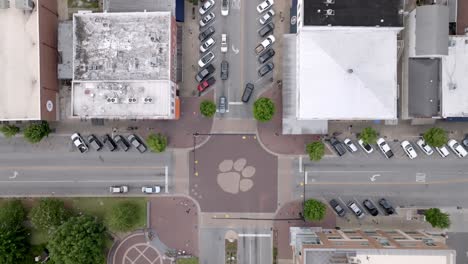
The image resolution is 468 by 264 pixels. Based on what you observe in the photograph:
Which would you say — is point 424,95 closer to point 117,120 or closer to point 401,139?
point 401,139

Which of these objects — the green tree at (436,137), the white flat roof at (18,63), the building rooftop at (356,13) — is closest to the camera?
the building rooftop at (356,13)

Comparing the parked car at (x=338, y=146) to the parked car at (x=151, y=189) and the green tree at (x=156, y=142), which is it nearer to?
the green tree at (x=156, y=142)

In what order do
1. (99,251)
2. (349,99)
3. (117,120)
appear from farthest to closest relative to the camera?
(117,120) → (99,251) → (349,99)

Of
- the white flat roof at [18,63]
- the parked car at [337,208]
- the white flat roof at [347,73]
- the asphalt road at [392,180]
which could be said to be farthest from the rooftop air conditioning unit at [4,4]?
the parked car at [337,208]

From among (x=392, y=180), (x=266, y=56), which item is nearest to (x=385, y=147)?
(x=392, y=180)

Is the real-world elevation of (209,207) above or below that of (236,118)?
below

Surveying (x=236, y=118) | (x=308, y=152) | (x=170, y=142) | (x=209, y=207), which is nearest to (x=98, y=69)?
(x=170, y=142)
